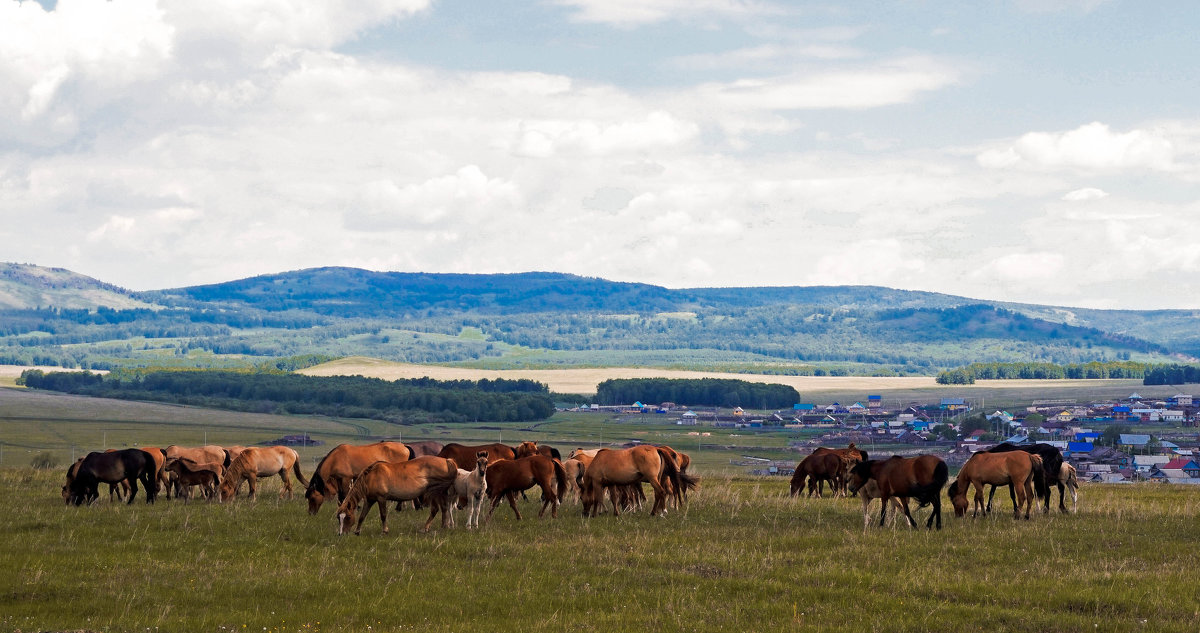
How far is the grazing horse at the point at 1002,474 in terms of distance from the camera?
25.7 m

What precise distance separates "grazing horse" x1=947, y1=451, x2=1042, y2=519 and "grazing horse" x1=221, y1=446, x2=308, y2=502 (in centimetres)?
1663

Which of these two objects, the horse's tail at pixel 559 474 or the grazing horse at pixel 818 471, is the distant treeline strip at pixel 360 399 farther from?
the horse's tail at pixel 559 474

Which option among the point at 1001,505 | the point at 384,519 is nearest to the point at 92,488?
the point at 384,519

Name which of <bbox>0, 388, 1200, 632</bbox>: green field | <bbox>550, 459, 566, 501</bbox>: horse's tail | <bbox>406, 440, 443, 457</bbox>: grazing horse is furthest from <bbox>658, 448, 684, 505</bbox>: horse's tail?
<bbox>406, 440, 443, 457</bbox>: grazing horse

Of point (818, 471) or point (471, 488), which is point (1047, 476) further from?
point (471, 488)

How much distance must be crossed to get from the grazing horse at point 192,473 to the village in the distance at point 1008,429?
146 ft

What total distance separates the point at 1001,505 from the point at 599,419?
137m

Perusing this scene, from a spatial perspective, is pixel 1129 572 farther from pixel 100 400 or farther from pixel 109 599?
pixel 100 400

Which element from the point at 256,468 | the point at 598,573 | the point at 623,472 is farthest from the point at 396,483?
the point at 256,468

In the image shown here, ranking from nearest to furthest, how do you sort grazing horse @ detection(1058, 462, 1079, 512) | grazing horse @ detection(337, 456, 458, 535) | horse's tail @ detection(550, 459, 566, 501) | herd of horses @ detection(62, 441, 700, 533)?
grazing horse @ detection(337, 456, 458, 535) → herd of horses @ detection(62, 441, 700, 533) → horse's tail @ detection(550, 459, 566, 501) → grazing horse @ detection(1058, 462, 1079, 512)

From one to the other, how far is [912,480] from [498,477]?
9094 mm

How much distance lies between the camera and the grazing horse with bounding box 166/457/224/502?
103ft

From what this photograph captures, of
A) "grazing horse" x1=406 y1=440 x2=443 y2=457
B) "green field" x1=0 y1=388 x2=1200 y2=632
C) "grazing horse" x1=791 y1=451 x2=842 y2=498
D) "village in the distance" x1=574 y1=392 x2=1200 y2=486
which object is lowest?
"village in the distance" x1=574 y1=392 x2=1200 y2=486

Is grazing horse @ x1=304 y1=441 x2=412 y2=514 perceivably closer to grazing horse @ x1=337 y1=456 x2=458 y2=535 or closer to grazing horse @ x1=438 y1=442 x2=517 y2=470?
grazing horse @ x1=337 y1=456 x2=458 y2=535
